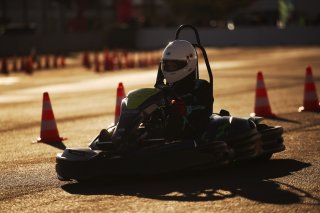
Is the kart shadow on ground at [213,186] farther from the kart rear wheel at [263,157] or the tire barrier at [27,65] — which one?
the tire barrier at [27,65]

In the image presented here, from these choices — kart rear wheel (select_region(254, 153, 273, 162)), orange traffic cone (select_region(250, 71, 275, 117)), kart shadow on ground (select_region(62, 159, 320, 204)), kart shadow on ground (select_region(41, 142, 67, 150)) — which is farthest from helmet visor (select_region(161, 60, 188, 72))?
orange traffic cone (select_region(250, 71, 275, 117))

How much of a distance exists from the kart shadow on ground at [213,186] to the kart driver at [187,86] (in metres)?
0.52

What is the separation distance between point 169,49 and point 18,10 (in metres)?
57.3

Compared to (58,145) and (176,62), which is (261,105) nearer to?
(58,145)

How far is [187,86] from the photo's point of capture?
10148 millimetres

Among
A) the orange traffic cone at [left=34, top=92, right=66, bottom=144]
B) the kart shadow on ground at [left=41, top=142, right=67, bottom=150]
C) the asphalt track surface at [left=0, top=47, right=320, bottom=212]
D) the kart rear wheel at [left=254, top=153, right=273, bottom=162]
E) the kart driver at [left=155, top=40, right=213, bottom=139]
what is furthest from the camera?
the orange traffic cone at [left=34, top=92, right=66, bottom=144]

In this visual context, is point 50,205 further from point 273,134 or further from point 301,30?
point 301,30

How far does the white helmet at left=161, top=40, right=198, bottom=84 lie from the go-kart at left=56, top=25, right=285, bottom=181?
1.49 feet

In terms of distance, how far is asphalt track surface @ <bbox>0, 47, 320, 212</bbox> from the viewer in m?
7.88

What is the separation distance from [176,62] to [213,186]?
1845mm

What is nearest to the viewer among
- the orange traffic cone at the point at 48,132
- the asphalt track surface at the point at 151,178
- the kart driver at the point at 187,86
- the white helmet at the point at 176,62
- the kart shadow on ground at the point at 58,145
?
the asphalt track surface at the point at 151,178

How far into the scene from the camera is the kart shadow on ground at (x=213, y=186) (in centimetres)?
815

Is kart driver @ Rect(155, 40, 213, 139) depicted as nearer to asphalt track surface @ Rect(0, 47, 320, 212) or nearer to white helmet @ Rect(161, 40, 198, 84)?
white helmet @ Rect(161, 40, 198, 84)

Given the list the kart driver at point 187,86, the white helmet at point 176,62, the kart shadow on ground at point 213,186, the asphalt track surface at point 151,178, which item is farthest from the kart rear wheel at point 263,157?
the white helmet at point 176,62
